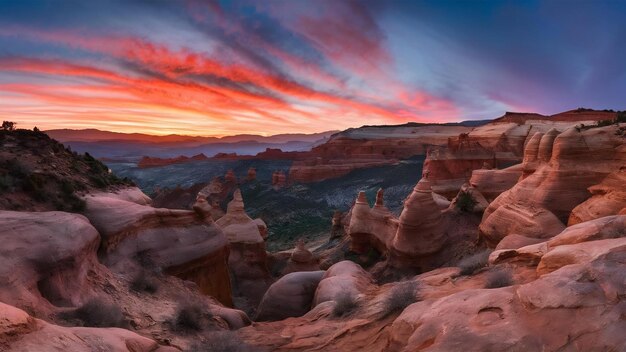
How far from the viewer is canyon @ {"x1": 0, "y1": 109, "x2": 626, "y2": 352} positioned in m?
5.10

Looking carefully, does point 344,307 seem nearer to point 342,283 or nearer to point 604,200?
point 342,283

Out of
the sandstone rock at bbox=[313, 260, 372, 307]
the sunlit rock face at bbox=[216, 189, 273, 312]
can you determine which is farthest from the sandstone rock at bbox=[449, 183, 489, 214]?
the sunlit rock face at bbox=[216, 189, 273, 312]

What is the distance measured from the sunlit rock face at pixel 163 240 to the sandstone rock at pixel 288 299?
7.29 ft

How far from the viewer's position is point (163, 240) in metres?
12.8

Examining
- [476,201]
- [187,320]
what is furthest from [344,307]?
[476,201]

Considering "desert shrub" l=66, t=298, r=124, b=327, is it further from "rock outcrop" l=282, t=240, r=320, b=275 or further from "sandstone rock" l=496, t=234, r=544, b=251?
"rock outcrop" l=282, t=240, r=320, b=275

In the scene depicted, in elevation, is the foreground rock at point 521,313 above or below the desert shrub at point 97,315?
above

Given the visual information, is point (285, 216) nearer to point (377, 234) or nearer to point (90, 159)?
point (377, 234)

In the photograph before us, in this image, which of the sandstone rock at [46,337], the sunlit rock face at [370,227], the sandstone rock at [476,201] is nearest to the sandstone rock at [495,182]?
the sandstone rock at [476,201]

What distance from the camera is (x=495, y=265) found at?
9.50 meters

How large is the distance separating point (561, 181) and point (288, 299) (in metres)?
12.5

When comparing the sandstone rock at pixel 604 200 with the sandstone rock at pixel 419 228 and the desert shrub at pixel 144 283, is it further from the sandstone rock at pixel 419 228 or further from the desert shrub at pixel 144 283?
the desert shrub at pixel 144 283

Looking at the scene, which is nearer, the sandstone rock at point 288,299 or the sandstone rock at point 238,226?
the sandstone rock at point 288,299

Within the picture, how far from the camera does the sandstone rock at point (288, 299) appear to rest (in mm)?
14930
